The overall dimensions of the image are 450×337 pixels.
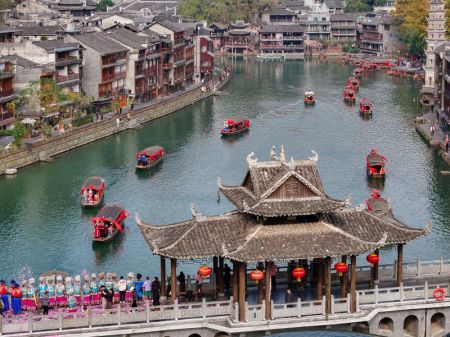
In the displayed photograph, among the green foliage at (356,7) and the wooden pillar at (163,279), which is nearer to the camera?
the wooden pillar at (163,279)

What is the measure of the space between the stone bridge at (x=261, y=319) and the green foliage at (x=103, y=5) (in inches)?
6195

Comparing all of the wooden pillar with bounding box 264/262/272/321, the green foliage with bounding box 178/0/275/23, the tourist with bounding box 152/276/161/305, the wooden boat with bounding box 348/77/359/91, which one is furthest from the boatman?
the green foliage with bounding box 178/0/275/23

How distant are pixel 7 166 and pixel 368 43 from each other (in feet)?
349

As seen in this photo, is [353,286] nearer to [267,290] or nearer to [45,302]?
[267,290]

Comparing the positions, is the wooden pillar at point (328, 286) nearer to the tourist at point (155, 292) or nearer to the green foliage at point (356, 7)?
the tourist at point (155, 292)

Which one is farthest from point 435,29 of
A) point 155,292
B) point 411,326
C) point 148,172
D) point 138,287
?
point 155,292

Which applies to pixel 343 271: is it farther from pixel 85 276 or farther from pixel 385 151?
pixel 385 151

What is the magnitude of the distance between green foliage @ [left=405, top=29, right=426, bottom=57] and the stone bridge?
111676 mm

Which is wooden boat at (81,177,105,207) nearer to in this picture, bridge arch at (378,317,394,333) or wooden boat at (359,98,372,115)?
bridge arch at (378,317,394,333)

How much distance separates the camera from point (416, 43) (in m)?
150

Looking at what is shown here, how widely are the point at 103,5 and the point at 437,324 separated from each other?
162 metres

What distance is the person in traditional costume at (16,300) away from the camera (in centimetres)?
3903

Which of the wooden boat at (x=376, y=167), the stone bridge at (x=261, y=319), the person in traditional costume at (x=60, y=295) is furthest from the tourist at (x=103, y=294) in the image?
the wooden boat at (x=376, y=167)

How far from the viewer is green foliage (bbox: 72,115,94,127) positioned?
91.0 metres
